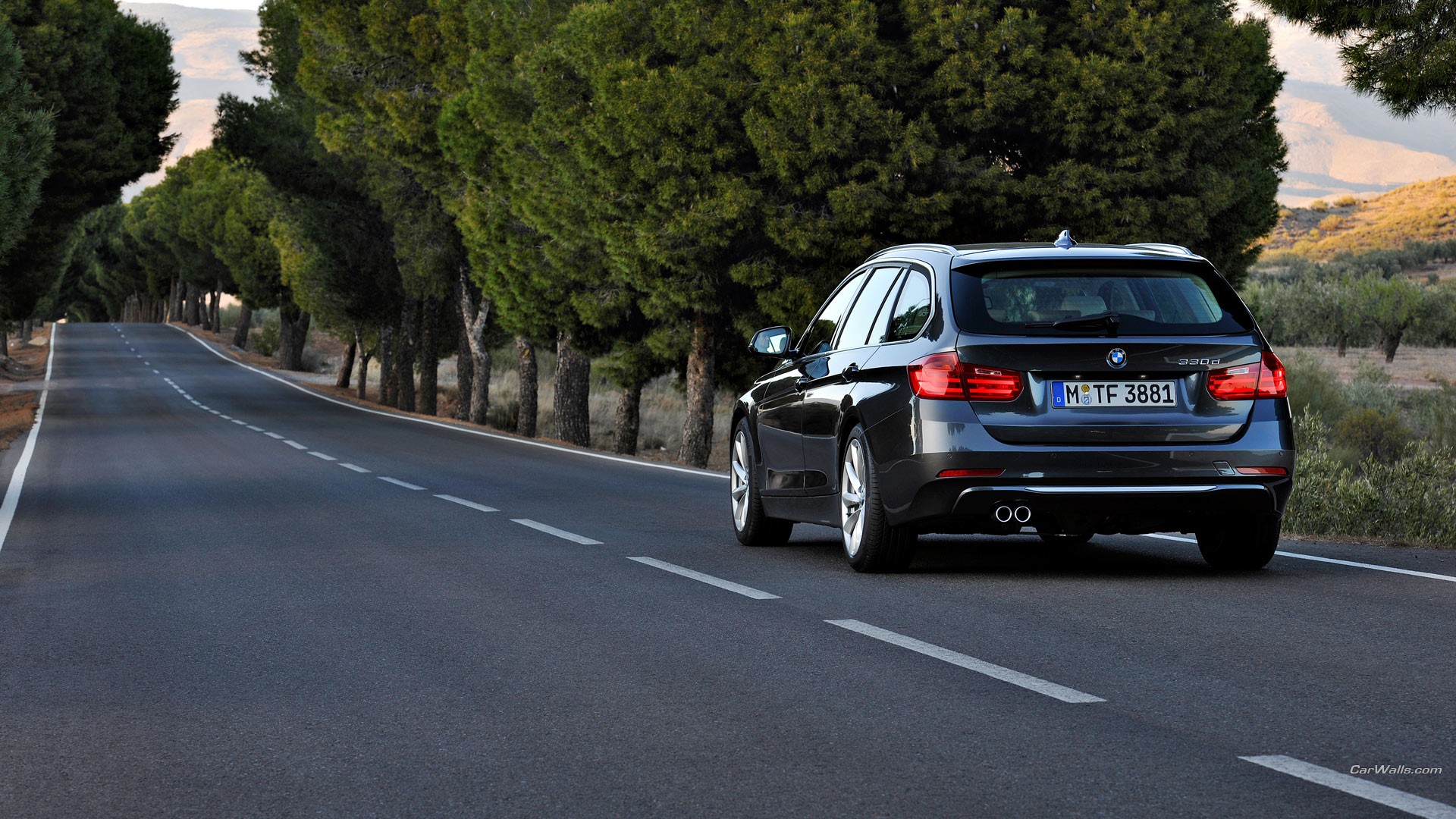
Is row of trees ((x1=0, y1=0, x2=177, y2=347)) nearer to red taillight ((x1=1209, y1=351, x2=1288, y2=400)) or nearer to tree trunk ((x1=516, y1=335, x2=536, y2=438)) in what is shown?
tree trunk ((x1=516, y1=335, x2=536, y2=438))

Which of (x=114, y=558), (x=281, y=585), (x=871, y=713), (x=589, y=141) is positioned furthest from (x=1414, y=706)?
(x=589, y=141)

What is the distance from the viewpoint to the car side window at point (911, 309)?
358 inches

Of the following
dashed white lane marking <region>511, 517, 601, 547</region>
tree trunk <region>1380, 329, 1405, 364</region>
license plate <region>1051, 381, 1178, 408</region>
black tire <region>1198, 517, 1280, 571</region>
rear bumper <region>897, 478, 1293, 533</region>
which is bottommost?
dashed white lane marking <region>511, 517, 601, 547</region>

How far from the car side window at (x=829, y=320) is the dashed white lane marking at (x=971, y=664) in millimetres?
3192

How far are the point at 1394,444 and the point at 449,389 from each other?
44547 millimetres

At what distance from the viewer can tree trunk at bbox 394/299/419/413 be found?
156 feet

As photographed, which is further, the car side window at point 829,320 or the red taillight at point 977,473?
the car side window at point 829,320

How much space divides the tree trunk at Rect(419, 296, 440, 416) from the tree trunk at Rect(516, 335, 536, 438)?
9.07 metres

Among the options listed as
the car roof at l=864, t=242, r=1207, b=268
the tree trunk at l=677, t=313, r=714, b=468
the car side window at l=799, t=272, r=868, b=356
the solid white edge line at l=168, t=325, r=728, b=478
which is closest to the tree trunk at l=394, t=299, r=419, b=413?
the solid white edge line at l=168, t=325, r=728, b=478

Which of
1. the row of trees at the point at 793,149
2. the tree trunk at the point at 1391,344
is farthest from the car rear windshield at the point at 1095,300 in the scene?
the tree trunk at the point at 1391,344

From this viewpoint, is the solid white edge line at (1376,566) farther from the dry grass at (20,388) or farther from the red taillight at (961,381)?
the dry grass at (20,388)

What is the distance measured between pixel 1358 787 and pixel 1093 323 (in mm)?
4246

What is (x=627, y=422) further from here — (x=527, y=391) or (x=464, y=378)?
(x=464, y=378)

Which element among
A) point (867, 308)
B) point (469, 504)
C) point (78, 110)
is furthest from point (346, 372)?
point (867, 308)
